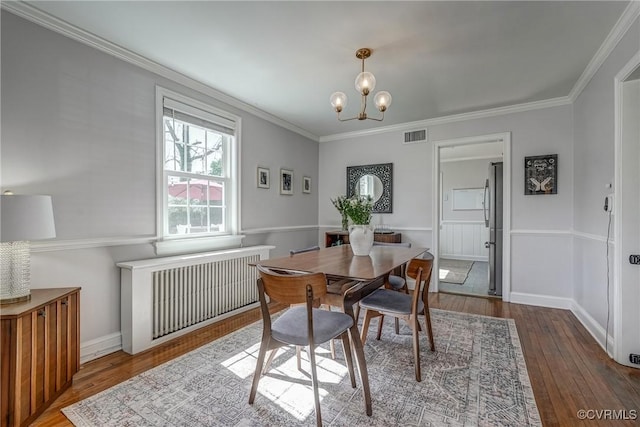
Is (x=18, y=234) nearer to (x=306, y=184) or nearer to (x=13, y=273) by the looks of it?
(x=13, y=273)

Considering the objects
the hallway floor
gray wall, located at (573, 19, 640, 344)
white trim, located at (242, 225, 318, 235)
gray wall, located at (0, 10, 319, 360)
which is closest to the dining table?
gray wall, located at (0, 10, 319, 360)

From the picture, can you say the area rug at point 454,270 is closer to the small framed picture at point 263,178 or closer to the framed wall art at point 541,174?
the framed wall art at point 541,174

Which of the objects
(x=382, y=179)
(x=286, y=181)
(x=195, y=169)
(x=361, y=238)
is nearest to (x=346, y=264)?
(x=361, y=238)

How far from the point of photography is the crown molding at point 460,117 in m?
3.53

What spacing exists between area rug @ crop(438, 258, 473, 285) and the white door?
8.44 feet

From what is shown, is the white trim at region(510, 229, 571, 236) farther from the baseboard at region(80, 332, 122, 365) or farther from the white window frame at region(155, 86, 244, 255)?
the baseboard at region(80, 332, 122, 365)

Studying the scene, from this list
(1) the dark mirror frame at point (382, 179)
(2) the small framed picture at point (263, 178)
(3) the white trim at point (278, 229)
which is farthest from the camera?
(1) the dark mirror frame at point (382, 179)

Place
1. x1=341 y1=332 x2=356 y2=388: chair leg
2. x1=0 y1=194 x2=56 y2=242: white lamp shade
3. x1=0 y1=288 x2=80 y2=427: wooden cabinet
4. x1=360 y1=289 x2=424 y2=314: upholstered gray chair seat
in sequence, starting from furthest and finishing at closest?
x1=360 y1=289 x2=424 y2=314: upholstered gray chair seat < x1=341 y1=332 x2=356 y2=388: chair leg < x1=0 y1=194 x2=56 y2=242: white lamp shade < x1=0 y1=288 x2=80 y2=427: wooden cabinet

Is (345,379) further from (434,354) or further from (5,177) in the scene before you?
(5,177)

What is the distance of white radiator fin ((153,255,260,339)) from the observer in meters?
2.58

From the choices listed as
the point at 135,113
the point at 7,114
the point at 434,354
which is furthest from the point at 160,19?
the point at 434,354

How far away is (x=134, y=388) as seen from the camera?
1.91 metres

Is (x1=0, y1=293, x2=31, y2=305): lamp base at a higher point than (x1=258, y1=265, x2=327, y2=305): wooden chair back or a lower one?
lower

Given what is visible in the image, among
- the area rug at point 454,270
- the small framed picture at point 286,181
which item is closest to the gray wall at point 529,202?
the area rug at point 454,270
